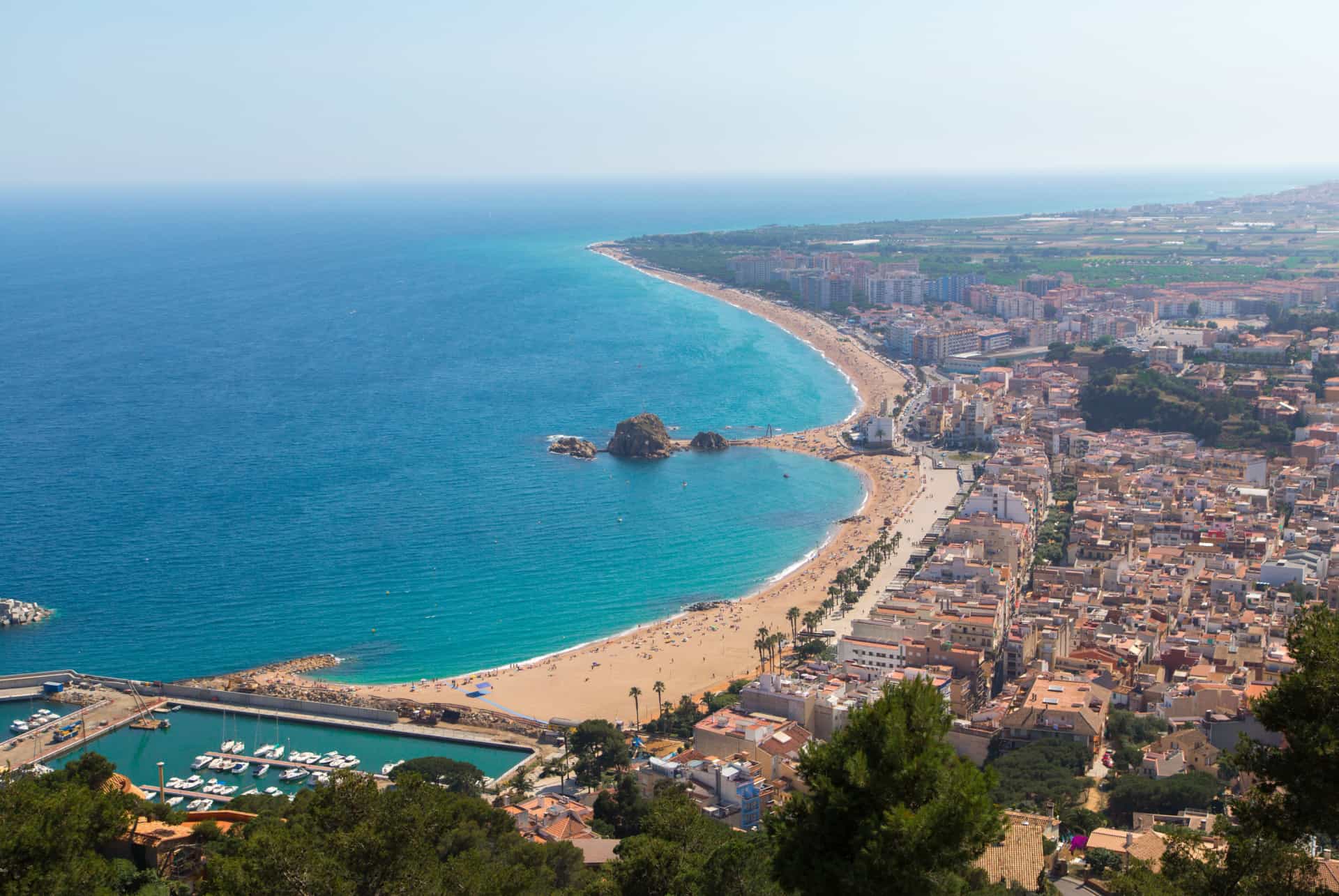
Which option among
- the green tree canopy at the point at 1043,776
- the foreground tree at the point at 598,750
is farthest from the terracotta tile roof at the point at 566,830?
the green tree canopy at the point at 1043,776

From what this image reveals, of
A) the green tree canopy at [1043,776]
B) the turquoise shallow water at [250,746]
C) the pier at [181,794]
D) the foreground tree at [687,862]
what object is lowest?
the turquoise shallow water at [250,746]

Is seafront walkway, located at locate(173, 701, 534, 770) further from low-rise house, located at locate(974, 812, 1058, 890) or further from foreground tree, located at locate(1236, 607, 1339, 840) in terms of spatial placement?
foreground tree, located at locate(1236, 607, 1339, 840)

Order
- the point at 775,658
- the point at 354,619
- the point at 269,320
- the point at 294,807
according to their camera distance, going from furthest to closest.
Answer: the point at 269,320 < the point at 354,619 < the point at 775,658 < the point at 294,807

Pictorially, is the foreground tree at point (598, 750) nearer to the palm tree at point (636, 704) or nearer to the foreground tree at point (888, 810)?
the palm tree at point (636, 704)

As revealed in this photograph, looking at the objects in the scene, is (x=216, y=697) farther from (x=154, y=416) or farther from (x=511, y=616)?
(x=154, y=416)

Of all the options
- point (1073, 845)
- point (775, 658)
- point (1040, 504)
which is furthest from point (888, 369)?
point (1073, 845)

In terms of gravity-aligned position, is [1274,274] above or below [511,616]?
above

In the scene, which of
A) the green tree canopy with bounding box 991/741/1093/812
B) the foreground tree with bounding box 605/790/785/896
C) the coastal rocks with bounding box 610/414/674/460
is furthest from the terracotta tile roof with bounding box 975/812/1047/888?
the coastal rocks with bounding box 610/414/674/460

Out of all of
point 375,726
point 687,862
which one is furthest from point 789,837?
point 375,726
